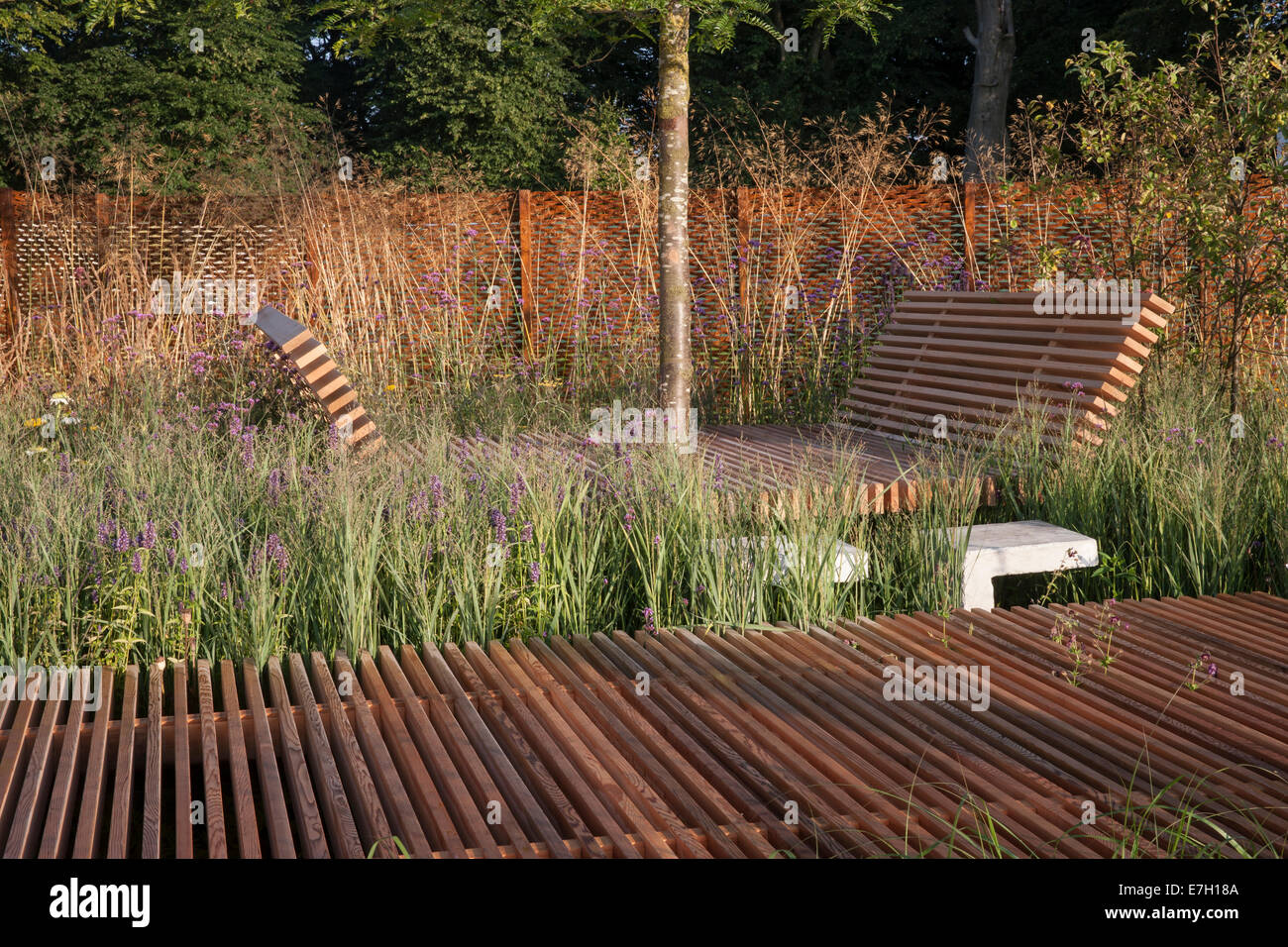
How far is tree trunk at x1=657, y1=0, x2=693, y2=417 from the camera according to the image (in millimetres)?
4637

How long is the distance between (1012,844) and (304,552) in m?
1.98

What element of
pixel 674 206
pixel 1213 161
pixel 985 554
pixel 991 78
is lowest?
pixel 985 554

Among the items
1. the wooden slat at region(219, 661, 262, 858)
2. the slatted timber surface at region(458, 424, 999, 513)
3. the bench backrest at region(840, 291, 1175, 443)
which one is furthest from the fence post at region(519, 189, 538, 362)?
the wooden slat at region(219, 661, 262, 858)

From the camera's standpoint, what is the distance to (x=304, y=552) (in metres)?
3.12

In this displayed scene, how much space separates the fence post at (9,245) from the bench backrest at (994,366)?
6.75 meters

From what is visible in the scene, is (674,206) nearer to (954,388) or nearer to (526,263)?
(954,388)

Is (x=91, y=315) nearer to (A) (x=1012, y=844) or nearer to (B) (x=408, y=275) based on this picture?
(B) (x=408, y=275)

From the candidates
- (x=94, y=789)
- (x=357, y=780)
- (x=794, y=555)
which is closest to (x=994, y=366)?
(x=794, y=555)

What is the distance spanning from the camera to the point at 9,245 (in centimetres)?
918

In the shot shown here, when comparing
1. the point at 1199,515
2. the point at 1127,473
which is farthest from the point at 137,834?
the point at 1127,473

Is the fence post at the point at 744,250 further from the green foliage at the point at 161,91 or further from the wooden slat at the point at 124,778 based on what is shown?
the green foliage at the point at 161,91

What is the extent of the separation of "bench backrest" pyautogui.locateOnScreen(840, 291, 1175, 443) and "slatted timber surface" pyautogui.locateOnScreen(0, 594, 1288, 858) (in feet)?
5.06

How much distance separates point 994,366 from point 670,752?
3291 millimetres

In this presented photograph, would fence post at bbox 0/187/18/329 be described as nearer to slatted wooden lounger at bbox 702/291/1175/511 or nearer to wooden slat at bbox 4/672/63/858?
slatted wooden lounger at bbox 702/291/1175/511
